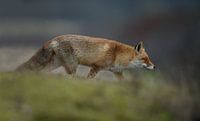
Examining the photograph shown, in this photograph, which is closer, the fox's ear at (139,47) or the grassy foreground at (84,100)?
the grassy foreground at (84,100)

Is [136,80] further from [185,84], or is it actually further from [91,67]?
[91,67]

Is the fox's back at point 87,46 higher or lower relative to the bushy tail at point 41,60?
higher

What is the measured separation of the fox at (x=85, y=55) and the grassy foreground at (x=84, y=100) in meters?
3.63

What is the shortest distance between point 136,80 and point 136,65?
18.4 ft

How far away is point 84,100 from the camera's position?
9141 millimetres

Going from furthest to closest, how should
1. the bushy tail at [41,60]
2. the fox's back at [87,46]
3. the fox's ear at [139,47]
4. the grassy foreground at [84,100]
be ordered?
the fox's ear at [139,47] < the fox's back at [87,46] < the bushy tail at [41,60] < the grassy foreground at [84,100]

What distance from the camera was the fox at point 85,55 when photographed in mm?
13648

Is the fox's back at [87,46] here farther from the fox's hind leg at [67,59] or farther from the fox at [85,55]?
the fox's hind leg at [67,59]

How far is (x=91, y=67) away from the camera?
14203mm

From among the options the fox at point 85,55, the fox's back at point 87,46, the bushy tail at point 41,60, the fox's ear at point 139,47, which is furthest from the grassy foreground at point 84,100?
the fox's ear at point 139,47

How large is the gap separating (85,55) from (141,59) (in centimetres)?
188

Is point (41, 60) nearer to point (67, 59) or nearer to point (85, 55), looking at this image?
point (67, 59)

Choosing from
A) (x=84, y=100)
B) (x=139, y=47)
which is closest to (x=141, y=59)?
(x=139, y=47)

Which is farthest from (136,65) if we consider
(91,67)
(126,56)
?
(91,67)
